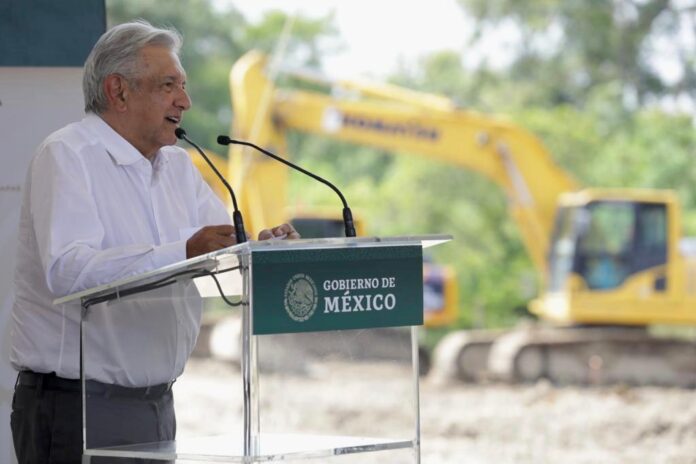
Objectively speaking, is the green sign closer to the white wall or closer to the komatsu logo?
the white wall

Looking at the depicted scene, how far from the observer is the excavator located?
16.0 meters

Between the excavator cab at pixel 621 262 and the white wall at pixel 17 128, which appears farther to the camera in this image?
the excavator cab at pixel 621 262

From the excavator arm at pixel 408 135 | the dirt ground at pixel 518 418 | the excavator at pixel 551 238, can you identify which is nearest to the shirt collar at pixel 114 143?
the dirt ground at pixel 518 418

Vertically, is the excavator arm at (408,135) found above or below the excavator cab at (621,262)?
above

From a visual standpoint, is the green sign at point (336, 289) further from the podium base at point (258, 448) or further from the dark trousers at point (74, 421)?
the dark trousers at point (74, 421)

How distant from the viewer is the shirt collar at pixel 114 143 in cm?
314

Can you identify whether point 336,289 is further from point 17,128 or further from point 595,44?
point 595,44

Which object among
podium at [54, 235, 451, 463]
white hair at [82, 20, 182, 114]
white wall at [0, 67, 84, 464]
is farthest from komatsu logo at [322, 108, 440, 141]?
podium at [54, 235, 451, 463]

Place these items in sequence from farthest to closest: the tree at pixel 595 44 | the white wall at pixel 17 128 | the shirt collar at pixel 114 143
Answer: the tree at pixel 595 44, the white wall at pixel 17 128, the shirt collar at pixel 114 143

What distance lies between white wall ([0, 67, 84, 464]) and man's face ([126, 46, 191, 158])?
108 cm

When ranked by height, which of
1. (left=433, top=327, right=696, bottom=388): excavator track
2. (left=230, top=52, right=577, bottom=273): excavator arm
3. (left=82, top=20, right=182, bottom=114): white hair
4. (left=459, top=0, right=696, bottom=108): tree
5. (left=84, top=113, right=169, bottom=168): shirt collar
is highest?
(left=459, top=0, right=696, bottom=108): tree

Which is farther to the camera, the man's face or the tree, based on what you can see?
the tree

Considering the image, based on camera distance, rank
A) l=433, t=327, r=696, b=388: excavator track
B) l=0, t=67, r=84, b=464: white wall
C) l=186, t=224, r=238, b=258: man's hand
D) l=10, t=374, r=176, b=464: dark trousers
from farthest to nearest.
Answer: l=433, t=327, r=696, b=388: excavator track
l=0, t=67, r=84, b=464: white wall
l=10, t=374, r=176, b=464: dark trousers
l=186, t=224, r=238, b=258: man's hand

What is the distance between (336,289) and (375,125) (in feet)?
50.8
